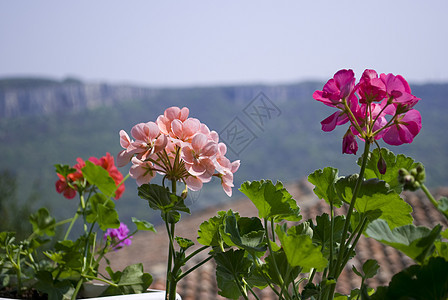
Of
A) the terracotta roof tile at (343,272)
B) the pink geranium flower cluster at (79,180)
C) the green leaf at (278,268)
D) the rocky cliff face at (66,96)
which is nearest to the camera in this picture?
the green leaf at (278,268)

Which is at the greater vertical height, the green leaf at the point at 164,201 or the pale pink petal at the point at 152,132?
the pale pink petal at the point at 152,132

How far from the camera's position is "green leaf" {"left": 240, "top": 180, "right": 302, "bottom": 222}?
1.27 ft

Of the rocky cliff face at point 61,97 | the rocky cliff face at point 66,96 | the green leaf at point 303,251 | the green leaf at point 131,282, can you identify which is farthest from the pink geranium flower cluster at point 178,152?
the rocky cliff face at point 61,97

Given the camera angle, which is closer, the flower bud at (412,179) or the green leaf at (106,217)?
the flower bud at (412,179)

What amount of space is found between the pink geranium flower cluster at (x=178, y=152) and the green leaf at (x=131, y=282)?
8.7 inches

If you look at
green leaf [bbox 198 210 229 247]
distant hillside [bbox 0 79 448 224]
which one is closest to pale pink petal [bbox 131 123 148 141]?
green leaf [bbox 198 210 229 247]

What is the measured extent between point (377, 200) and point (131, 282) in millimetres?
388

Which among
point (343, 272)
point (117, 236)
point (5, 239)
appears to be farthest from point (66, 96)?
point (5, 239)

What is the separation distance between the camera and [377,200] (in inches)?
14.0

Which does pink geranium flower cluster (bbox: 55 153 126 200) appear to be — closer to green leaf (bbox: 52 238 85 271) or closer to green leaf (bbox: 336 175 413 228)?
green leaf (bbox: 52 238 85 271)

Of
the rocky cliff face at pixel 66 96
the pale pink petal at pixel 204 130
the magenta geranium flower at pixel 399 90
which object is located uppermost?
the rocky cliff face at pixel 66 96

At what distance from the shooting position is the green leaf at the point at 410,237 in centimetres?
30

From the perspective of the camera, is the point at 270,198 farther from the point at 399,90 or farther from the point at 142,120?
the point at 142,120

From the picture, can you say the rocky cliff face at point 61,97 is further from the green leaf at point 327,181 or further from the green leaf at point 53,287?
the green leaf at point 327,181
